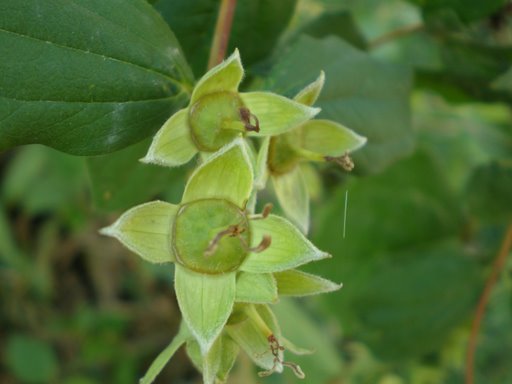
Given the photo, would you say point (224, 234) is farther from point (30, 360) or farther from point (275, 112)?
point (30, 360)

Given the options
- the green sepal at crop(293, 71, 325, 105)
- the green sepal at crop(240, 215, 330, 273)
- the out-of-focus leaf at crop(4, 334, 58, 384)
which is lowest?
the out-of-focus leaf at crop(4, 334, 58, 384)

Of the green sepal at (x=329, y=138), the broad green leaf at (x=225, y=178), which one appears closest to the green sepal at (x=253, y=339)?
the broad green leaf at (x=225, y=178)

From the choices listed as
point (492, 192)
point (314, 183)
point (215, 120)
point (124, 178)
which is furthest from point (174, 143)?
point (314, 183)

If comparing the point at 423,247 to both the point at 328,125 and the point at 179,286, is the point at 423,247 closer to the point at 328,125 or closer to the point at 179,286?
the point at 328,125

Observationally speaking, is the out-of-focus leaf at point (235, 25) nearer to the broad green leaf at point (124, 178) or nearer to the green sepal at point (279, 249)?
the broad green leaf at point (124, 178)

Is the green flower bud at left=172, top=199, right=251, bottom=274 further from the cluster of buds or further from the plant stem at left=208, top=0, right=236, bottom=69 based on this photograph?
the plant stem at left=208, top=0, right=236, bottom=69

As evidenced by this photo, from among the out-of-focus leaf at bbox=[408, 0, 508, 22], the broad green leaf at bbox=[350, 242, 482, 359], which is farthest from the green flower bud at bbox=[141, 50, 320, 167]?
the broad green leaf at bbox=[350, 242, 482, 359]

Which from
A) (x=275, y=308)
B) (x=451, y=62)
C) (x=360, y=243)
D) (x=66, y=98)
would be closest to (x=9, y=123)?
(x=66, y=98)
